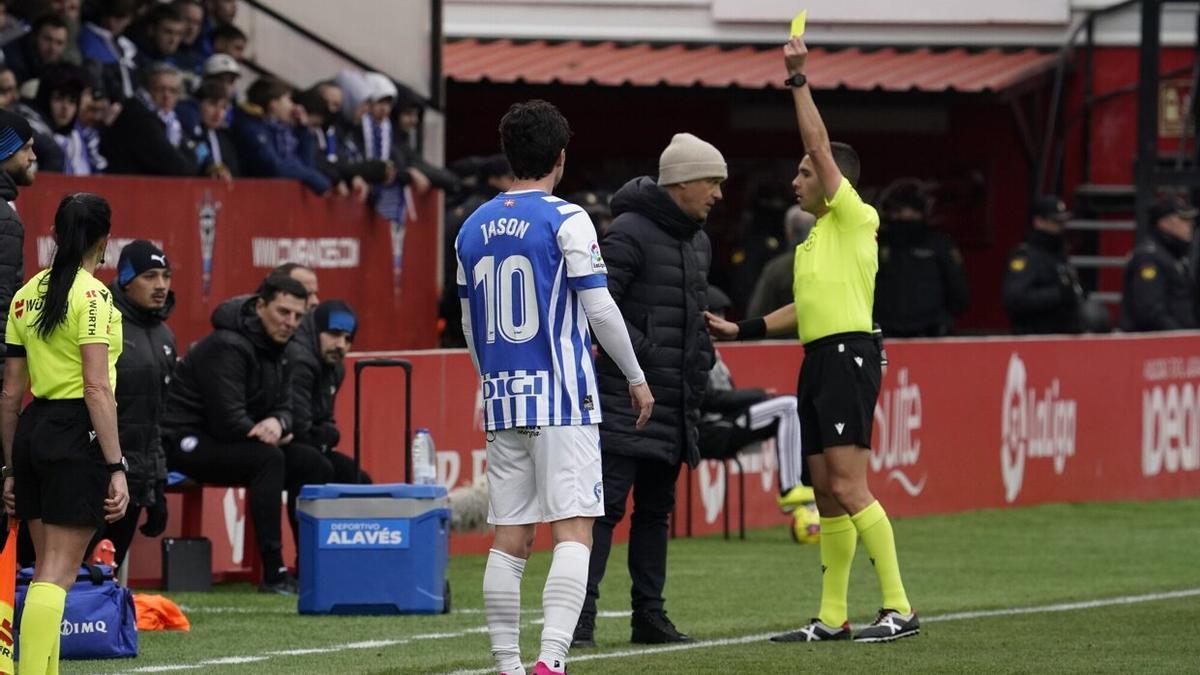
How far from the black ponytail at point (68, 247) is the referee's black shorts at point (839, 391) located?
3174 millimetres

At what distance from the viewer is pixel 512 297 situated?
→ 835 cm

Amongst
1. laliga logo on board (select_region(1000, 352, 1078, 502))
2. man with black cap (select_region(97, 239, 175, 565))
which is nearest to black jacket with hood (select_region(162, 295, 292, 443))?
man with black cap (select_region(97, 239, 175, 565))

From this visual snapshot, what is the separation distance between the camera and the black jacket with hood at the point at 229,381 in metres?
12.9

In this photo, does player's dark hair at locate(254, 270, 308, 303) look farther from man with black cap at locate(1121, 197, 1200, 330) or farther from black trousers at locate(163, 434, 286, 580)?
man with black cap at locate(1121, 197, 1200, 330)

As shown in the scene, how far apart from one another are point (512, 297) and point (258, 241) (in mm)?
7885

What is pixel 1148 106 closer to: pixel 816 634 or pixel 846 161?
pixel 846 161

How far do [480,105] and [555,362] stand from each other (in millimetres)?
18619

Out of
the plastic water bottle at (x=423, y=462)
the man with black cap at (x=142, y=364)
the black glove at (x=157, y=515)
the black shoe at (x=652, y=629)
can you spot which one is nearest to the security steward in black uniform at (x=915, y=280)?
the plastic water bottle at (x=423, y=462)

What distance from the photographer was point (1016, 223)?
27234mm

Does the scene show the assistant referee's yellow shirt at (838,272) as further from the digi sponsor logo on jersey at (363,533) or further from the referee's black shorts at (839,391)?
the digi sponsor logo on jersey at (363,533)

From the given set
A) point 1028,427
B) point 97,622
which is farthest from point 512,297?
point 1028,427

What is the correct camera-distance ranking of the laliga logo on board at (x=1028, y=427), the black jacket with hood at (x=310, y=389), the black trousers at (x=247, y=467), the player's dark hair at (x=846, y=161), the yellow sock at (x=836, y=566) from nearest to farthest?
the yellow sock at (x=836, y=566), the player's dark hair at (x=846, y=161), the black trousers at (x=247, y=467), the black jacket with hood at (x=310, y=389), the laliga logo on board at (x=1028, y=427)

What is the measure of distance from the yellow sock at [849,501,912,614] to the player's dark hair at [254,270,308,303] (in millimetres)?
3700

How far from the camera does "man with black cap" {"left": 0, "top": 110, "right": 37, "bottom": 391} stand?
372 inches
